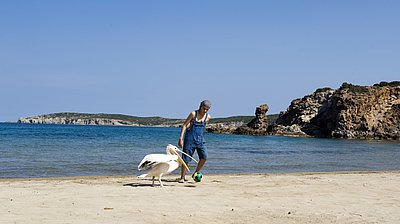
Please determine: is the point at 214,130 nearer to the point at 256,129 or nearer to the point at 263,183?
the point at 256,129

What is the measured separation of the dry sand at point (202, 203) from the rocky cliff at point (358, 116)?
66385mm

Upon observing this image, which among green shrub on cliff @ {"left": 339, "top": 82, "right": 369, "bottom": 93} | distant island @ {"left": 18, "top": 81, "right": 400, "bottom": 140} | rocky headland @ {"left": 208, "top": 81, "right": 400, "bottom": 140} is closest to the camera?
rocky headland @ {"left": 208, "top": 81, "right": 400, "bottom": 140}

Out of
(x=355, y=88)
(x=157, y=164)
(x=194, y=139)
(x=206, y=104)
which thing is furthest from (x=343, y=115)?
(x=157, y=164)

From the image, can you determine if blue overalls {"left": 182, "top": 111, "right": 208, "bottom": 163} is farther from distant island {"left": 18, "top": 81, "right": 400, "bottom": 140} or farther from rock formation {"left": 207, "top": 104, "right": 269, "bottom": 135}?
rock formation {"left": 207, "top": 104, "right": 269, "bottom": 135}

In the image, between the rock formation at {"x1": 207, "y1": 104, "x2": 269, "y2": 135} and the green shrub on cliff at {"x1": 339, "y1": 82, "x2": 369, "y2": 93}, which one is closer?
the green shrub on cliff at {"x1": 339, "y1": 82, "x2": 369, "y2": 93}

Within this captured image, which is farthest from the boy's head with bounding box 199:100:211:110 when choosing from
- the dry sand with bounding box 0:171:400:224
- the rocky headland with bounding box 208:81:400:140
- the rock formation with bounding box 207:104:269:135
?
the rock formation with bounding box 207:104:269:135

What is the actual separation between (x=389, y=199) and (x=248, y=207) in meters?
2.86

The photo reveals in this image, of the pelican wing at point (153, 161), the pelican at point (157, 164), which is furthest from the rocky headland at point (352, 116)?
the pelican wing at point (153, 161)

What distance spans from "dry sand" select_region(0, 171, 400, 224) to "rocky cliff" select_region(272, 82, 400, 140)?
66.4 metres

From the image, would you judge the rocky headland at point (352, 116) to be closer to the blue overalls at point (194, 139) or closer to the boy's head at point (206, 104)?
the blue overalls at point (194, 139)

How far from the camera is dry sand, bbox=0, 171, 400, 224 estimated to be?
693 cm

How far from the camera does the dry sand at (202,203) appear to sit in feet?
22.7

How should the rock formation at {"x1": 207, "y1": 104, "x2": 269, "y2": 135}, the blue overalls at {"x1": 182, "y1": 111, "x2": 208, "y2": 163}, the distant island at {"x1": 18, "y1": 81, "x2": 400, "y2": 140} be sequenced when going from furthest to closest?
the rock formation at {"x1": 207, "y1": 104, "x2": 269, "y2": 135}
the distant island at {"x1": 18, "y1": 81, "x2": 400, "y2": 140}
the blue overalls at {"x1": 182, "y1": 111, "x2": 208, "y2": 163}

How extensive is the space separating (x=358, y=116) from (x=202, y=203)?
2814 inches
